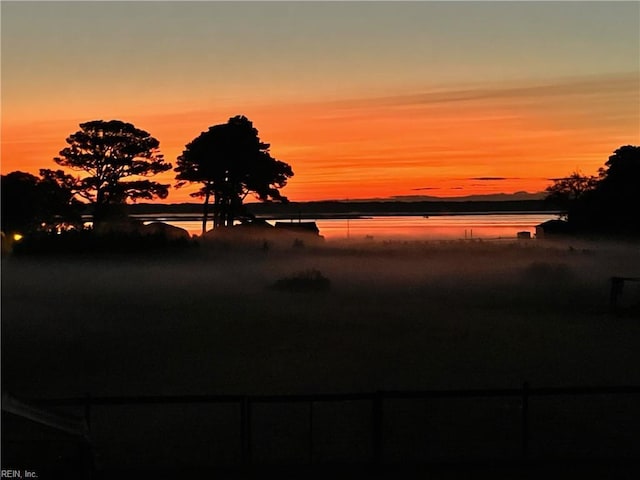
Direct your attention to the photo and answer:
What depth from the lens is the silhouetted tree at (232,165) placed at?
54.3 m

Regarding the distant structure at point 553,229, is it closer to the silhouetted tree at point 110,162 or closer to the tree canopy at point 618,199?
the tree canopy at point 618,199

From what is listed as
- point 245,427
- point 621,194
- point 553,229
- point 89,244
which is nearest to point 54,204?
point 89,244

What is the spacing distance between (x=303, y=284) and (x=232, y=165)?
36.3 ft

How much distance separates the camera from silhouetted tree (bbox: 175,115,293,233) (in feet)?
178

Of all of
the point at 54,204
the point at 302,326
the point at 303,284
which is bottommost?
the point at 302,326

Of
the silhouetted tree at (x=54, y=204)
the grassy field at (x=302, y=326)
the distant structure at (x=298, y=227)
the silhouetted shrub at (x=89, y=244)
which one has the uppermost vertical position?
the silhouetted tree at (x=54, y=204)

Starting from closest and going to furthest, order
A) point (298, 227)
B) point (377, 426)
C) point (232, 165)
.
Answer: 1. point (377, 426)
2. point (232, 165)
3. point (298, 227)

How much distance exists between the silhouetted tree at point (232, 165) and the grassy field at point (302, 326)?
4517 mm

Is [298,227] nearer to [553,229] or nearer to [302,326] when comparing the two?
[553,229]

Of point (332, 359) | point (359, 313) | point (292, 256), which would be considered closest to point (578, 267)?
point (292, 256)

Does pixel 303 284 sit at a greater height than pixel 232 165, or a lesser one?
lesser

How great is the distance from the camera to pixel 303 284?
47812 mm

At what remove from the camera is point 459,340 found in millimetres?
28125

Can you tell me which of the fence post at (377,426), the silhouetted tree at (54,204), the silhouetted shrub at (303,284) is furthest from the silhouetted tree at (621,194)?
the fence post at (377,426)
